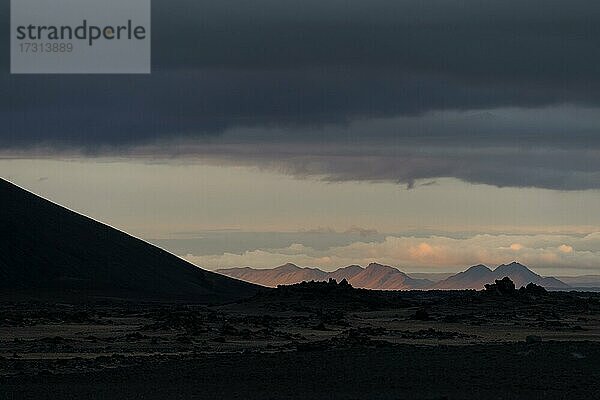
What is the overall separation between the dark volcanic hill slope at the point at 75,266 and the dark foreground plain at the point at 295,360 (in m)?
76.8

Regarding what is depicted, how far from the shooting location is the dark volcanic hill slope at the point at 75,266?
16475 centimetres

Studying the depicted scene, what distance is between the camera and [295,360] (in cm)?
4716

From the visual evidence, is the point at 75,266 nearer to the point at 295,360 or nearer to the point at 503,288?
the point at 503,288

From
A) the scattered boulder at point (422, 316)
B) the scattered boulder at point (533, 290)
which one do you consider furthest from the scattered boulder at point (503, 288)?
the scattered boulder at point (422, 316)

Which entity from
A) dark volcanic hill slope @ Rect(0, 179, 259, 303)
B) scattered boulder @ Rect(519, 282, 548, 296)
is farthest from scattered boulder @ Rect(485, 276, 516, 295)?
dark volcanic hill slope @ Rect(0, 179, 259, 303)

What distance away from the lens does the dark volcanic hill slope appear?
165 metres

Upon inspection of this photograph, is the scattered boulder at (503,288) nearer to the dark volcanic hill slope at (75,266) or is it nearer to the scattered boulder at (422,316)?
the scattered boulder at (422,316)

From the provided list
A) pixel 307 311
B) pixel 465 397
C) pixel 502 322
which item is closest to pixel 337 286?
pixel 307 311

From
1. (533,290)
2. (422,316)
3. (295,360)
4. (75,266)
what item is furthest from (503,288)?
(75,266)

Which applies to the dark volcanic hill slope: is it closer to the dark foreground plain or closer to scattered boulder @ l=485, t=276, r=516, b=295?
scattered boulder @ l=485, t=276, r=516, b=295

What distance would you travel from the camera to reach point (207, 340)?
214 ft

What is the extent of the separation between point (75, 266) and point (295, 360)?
441ft

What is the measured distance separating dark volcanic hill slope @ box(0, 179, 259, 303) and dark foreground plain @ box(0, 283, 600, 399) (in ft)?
252

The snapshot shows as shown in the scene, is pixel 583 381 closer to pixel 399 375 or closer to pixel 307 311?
pixel 399 375
